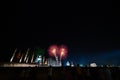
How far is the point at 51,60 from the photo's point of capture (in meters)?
55.9

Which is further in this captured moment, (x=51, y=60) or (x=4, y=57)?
(x=51, y=60)
